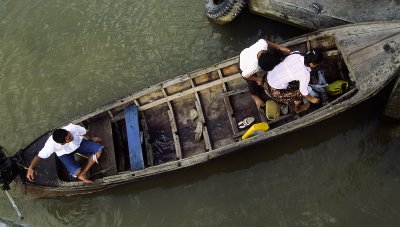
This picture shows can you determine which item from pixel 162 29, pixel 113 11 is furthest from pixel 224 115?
pixel 113 11

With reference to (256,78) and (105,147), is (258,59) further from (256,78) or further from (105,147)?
(105,147)

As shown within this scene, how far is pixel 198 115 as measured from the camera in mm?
8789

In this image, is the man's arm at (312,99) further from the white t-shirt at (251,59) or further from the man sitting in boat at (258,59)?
the white t-shirt at (251,59)

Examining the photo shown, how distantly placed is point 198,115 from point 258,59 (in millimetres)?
2207

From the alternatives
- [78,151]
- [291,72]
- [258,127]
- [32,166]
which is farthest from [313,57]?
[32,166]

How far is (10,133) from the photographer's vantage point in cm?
1033

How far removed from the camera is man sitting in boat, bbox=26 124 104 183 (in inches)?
314

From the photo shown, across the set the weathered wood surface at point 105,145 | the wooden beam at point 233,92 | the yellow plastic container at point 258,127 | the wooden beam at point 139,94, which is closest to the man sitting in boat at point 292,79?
the yellow plastic container at point 258,127

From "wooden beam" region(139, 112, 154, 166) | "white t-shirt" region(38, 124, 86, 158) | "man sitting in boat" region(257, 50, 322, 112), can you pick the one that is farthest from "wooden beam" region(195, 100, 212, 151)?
"white t-shirt" region(38, 124, 86, 158)

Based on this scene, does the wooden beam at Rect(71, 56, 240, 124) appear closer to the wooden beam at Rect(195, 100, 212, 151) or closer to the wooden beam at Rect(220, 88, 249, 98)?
the wooden beam at Rect(220, 88, 249, 98)

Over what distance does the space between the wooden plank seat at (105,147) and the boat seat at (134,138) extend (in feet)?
1.33

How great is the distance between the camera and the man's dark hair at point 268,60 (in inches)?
272

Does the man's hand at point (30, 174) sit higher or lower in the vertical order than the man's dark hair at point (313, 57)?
lower

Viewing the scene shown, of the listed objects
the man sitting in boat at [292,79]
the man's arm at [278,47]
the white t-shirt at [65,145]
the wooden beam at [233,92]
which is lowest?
the man sitting in boat at [292,79]
